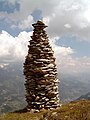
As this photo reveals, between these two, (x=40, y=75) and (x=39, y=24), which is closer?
(x=40, y=75)

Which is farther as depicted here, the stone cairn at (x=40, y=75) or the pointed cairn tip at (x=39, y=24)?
the pointed cairn tip at (x=39, y=24)

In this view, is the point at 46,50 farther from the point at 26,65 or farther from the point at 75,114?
the point at 75,114

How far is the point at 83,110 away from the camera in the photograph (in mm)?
16234

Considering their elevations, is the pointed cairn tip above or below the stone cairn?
above

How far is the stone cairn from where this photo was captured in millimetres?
22578

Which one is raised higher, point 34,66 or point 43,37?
point 43,37

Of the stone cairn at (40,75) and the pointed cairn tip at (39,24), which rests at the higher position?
the pointed cairn tip at (39,24)

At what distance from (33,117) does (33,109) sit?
3081mm

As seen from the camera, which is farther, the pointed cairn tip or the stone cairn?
the pointed cairn tip

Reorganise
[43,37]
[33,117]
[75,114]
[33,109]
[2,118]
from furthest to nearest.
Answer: [43,37], [33,109], [2,118], [33,117], [75,114]

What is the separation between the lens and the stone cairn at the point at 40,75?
Answer: 22578 millimetres

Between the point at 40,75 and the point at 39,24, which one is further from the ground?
the point at 39,24

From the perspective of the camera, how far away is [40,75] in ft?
74.9

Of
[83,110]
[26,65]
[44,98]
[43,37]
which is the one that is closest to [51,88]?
[44,98]
